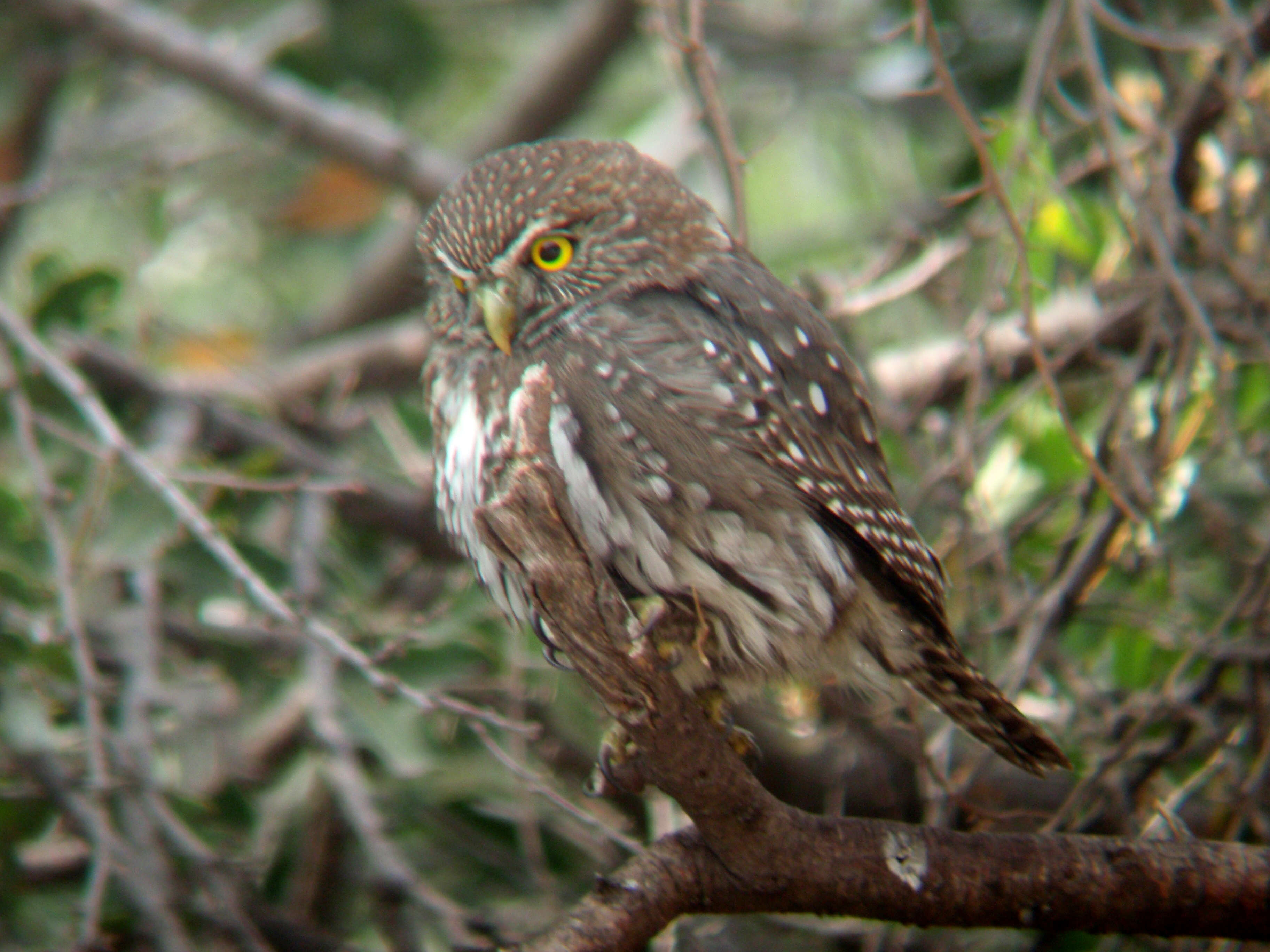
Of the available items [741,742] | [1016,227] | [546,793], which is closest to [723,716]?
[741,742]

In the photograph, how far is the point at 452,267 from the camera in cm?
272

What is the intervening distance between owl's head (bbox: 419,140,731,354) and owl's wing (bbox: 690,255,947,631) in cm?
15

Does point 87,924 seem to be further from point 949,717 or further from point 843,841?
point 949,717

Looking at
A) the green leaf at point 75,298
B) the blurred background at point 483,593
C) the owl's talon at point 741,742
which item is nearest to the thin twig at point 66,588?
the blurred background at point 483,593

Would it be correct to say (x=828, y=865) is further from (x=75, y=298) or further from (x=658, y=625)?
(x=75, y=298)

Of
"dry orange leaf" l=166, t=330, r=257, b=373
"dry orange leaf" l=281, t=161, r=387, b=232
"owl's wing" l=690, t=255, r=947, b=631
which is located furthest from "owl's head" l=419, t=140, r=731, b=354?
"dry orange leaf" l=281, t=161, r=387, b=232

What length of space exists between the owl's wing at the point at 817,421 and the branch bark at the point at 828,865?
0.49m

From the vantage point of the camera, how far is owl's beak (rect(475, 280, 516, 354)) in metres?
2.56

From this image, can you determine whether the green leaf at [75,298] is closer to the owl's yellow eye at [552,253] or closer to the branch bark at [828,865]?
the owl's yellow eye at [552,253]

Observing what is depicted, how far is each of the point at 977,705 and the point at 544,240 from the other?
4.44 ft

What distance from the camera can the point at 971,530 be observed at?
3334 millimetres

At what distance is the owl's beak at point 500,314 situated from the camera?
8.40 ft

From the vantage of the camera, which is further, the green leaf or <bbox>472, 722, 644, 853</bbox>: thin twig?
the green leaf

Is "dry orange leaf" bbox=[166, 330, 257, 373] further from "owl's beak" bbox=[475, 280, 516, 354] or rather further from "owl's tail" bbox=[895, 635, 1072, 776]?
"owl's tail" bbox=[895, 635, 1072, 776]
